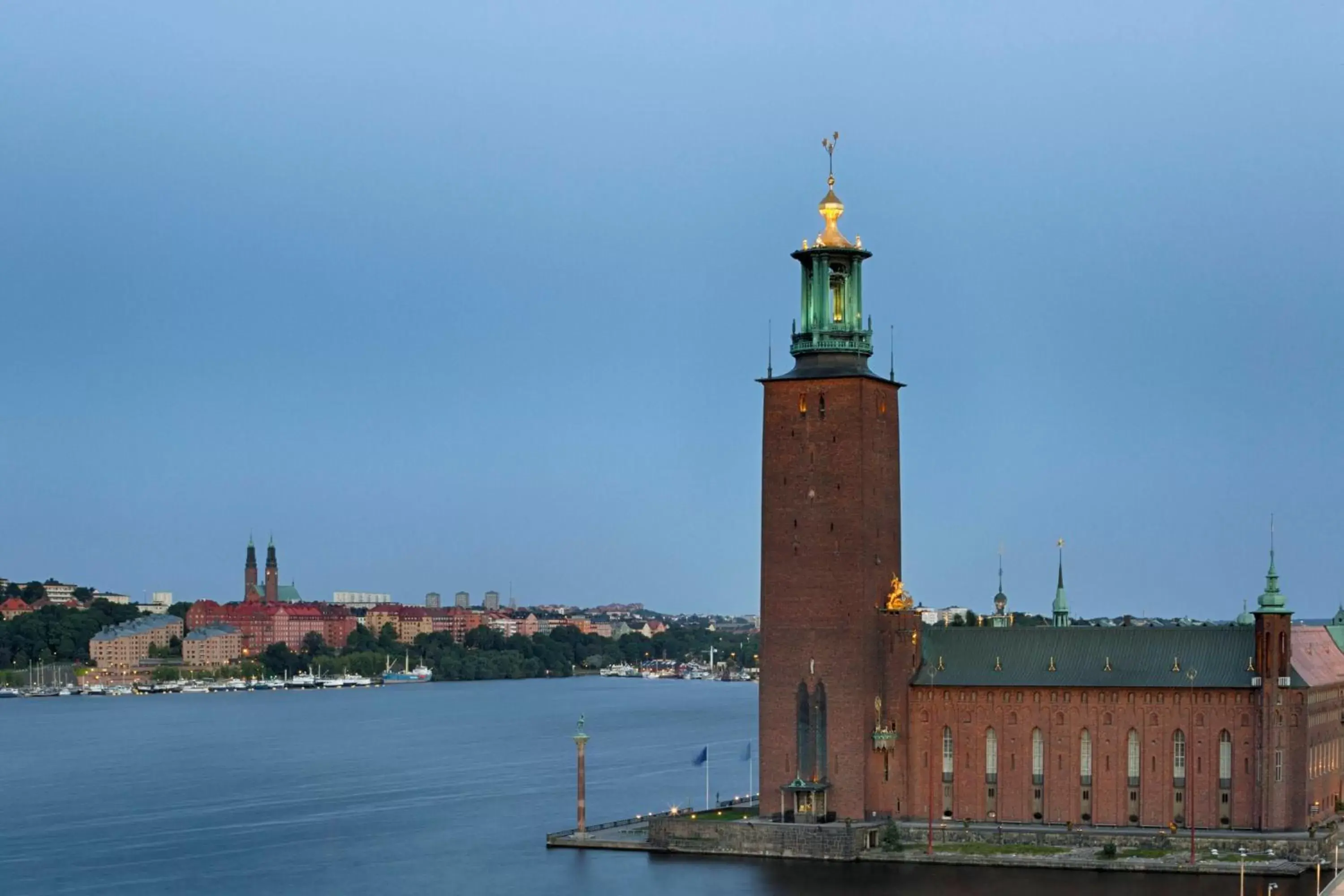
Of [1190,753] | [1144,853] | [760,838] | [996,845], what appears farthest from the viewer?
[760,838]

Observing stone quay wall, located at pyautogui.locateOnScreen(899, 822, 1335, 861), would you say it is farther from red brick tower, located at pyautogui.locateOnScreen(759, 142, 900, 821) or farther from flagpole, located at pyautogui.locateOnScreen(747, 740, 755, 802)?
flagpole, located at pyautogui.locateOnScreen(747, 740, 755, 802)

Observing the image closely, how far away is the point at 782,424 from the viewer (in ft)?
238

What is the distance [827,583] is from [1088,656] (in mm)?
8195

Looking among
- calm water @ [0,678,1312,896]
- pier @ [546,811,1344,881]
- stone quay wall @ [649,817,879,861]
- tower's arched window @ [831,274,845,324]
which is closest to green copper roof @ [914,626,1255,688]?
pier @ [546,811,1344,881]

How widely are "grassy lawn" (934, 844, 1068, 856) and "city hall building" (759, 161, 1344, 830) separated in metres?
1.80

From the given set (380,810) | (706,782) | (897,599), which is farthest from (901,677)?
(380,810)

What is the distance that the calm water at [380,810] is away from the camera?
67812mm

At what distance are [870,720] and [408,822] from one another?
22767mm

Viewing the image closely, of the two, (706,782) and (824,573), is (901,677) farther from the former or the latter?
(706,782)

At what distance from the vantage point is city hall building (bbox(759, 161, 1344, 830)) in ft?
230

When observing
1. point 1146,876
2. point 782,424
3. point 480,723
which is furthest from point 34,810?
point 480,723

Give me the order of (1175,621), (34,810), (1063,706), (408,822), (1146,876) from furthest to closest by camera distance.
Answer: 1. (1175,621)
2. (34,810)
3. (408,822)
4. (1063,706)
5. (1146,876)

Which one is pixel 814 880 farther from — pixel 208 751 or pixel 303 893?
pixel 208 751

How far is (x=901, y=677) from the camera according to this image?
72.2m
